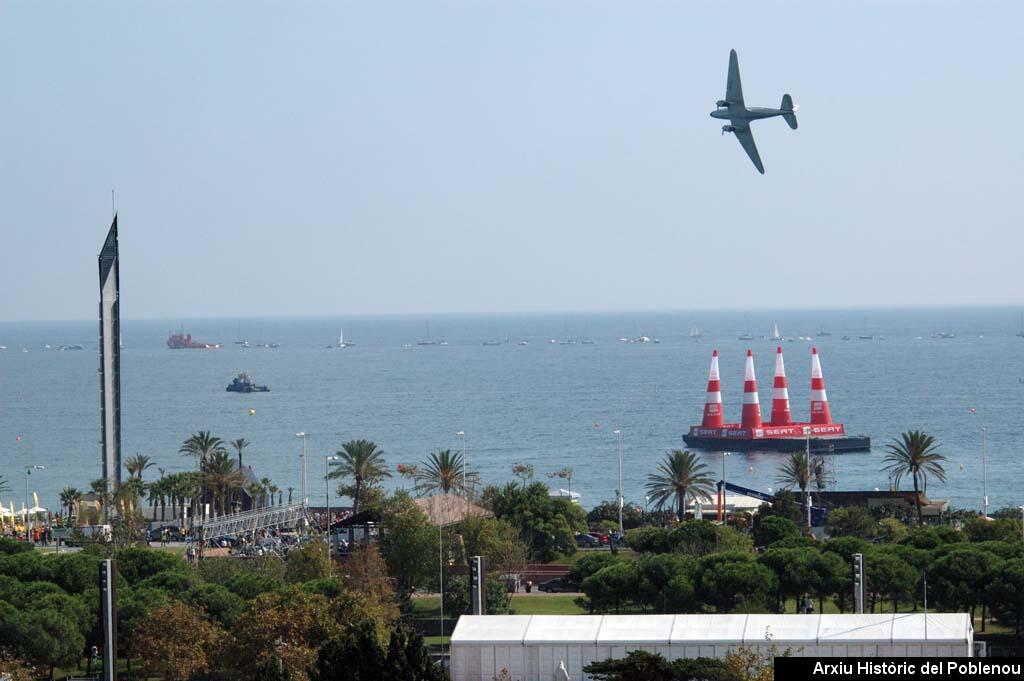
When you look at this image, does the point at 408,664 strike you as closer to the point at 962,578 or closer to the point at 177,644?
the point at 177,644

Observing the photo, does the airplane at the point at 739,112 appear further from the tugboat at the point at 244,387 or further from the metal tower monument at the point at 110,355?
the tugboat at the point at 244,387

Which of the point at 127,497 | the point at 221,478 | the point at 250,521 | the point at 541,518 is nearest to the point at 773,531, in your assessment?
the point at 541,518

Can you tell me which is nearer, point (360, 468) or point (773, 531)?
point (773, 531)

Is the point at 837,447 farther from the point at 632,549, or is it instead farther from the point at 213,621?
the point at 213,621

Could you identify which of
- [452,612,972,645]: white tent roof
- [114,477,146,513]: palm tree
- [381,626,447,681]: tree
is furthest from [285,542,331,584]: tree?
[114,477,146,513]: palm tree

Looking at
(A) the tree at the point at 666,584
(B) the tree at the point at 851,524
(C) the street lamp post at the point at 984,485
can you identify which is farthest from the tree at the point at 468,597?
(C) the street lamp post at the point at 984,485

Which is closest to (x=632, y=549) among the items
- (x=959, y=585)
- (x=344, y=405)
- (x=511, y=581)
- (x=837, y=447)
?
(x=511, y=581)

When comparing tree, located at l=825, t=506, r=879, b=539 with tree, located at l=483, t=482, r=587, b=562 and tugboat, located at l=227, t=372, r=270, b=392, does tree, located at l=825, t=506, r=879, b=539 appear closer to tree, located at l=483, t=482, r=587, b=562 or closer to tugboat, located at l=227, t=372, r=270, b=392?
tree, located at l=483, t=482, r=587, b=562
